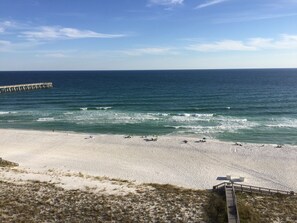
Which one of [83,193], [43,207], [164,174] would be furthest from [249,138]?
[43,207]

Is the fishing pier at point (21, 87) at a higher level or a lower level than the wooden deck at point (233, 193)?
higher

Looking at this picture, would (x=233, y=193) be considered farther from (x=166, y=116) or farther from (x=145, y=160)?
(x=166, y=116)

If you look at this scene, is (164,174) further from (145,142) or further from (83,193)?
(145,142)

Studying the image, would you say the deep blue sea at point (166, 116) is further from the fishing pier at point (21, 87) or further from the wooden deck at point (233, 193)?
the fishing pier at point (21, 87)

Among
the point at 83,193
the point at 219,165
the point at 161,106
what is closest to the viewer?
the point at 83,193

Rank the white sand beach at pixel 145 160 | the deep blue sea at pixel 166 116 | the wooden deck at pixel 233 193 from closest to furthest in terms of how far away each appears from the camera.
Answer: the wooden deck at pixel 233 193 < the white sand beach at pixel 145 160 < the deep blue sea at pixel 166 116

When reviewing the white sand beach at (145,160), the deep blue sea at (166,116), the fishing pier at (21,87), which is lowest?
the white sand beach at (145,160)

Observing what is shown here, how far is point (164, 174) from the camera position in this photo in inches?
1276

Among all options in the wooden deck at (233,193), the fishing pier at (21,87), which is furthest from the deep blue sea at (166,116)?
the fishing pier at (21,87)

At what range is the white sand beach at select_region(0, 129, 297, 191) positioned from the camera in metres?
30.7

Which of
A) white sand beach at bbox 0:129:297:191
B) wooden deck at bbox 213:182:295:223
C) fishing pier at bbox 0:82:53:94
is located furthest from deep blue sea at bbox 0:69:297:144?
fishing pier at bbox 0:82:53:94

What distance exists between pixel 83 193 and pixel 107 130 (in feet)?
90.1

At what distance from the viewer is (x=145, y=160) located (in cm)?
3731

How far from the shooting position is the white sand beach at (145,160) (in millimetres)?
30688
